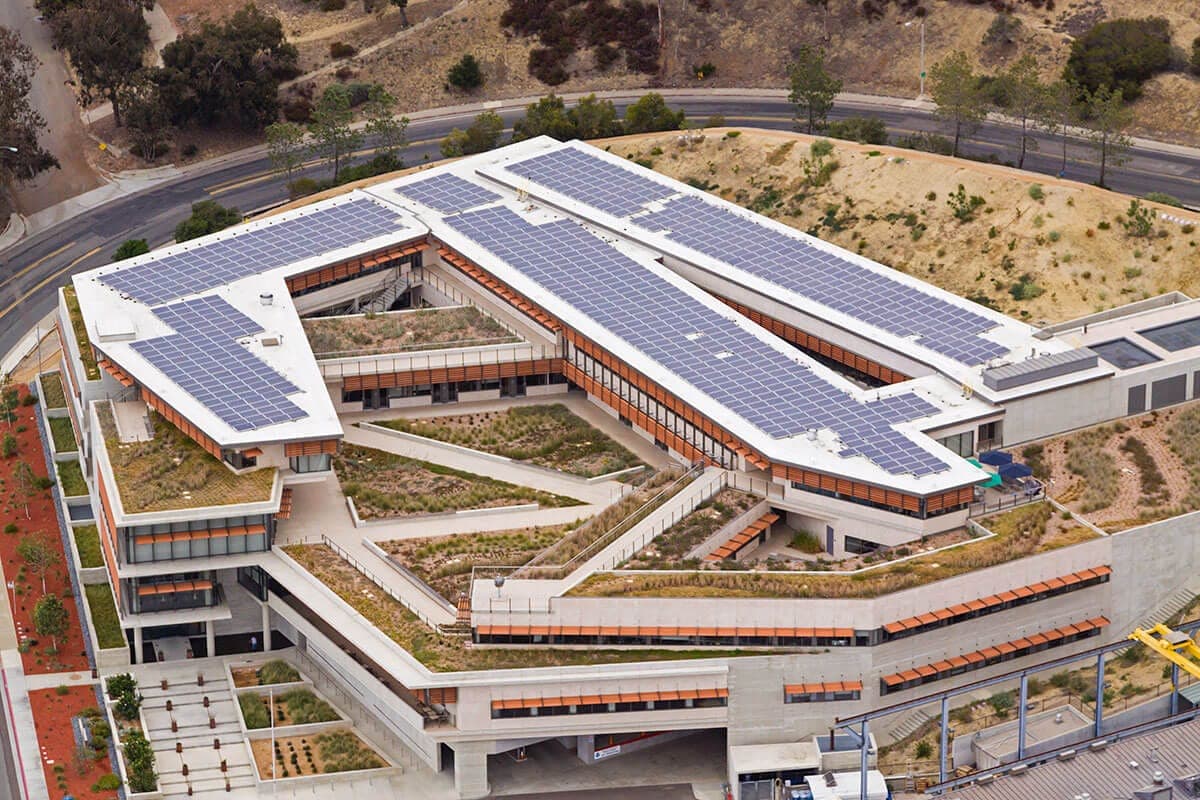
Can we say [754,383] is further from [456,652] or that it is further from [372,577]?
[456,652]

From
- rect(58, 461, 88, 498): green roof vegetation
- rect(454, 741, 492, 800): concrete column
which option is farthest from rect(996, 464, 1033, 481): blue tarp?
rect(58, 461, 88, 498): green roof vegetation

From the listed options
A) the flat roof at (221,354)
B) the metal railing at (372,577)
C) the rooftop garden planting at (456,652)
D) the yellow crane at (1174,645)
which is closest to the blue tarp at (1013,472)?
the yellow crane at (1174,645)

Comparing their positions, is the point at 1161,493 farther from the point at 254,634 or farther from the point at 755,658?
the point at 254,634

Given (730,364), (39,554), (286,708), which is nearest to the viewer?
(286,708)

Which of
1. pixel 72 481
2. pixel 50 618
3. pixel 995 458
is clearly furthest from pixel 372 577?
pixel 995 458

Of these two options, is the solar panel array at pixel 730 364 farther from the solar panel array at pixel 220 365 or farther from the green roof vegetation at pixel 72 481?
the green roof vegetation at pixel 72 481

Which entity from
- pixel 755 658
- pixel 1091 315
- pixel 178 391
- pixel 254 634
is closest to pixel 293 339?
pixel 178 391
